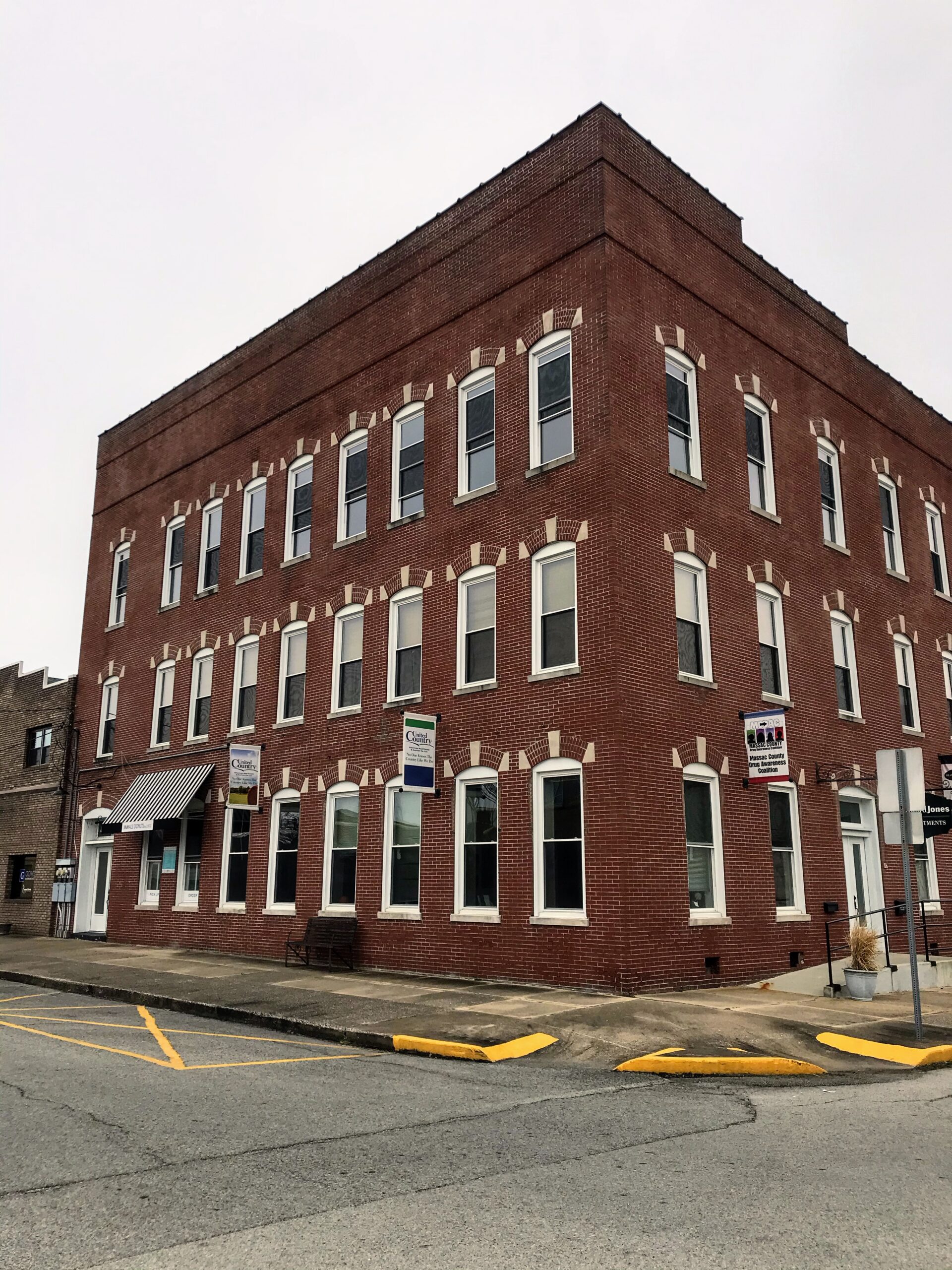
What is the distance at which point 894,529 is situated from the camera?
2417 cm

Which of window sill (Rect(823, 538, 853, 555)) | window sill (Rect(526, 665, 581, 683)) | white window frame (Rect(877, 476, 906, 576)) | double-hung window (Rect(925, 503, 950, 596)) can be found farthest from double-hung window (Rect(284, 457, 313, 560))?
double-hung window (Rect(925, 503, 950, 596))

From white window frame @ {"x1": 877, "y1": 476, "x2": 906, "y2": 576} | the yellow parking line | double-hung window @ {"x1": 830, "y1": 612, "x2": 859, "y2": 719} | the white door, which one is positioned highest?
white window frame @ {"x1": 877, "y1": 476, "x2": 906, "y2": 576}

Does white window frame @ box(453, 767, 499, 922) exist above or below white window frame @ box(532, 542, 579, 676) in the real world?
below

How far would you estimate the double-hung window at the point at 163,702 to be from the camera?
83.5ft

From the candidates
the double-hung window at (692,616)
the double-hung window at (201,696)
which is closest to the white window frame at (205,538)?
the double-hung window at (201,696)

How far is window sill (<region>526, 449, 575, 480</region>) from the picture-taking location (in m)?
17.2

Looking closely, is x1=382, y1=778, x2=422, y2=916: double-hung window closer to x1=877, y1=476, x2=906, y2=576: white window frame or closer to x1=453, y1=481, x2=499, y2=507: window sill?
x1=453, y1=481, x2=499, y2=507: window sill

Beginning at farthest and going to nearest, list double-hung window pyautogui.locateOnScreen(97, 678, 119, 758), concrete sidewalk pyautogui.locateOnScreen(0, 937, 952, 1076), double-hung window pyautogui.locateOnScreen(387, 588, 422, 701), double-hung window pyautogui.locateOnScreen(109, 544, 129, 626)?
double-hung window pyautogui.locateOnScreen(109, 544, 129, 626) < double-hung window pyautogui.locateOnScreen(97, 678, 119, 758) < double-hung window pyautogui.locateOnScreen(387, 588, 422, 701) < concrete sidewalk pyautogui.locateOnScreen(0, 937, 952, 1076)

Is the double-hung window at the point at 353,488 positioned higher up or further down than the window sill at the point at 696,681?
higher up

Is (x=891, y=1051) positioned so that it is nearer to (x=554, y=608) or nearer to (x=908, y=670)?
(x=554, y=608)

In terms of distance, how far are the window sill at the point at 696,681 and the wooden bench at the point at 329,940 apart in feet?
23.9

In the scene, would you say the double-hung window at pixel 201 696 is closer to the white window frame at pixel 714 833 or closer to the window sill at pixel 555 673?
the window sill at pixel 555 673

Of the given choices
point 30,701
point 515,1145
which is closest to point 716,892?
point 515,1145

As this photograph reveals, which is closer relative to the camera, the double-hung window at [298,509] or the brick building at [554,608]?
the brick building at [554,608]
